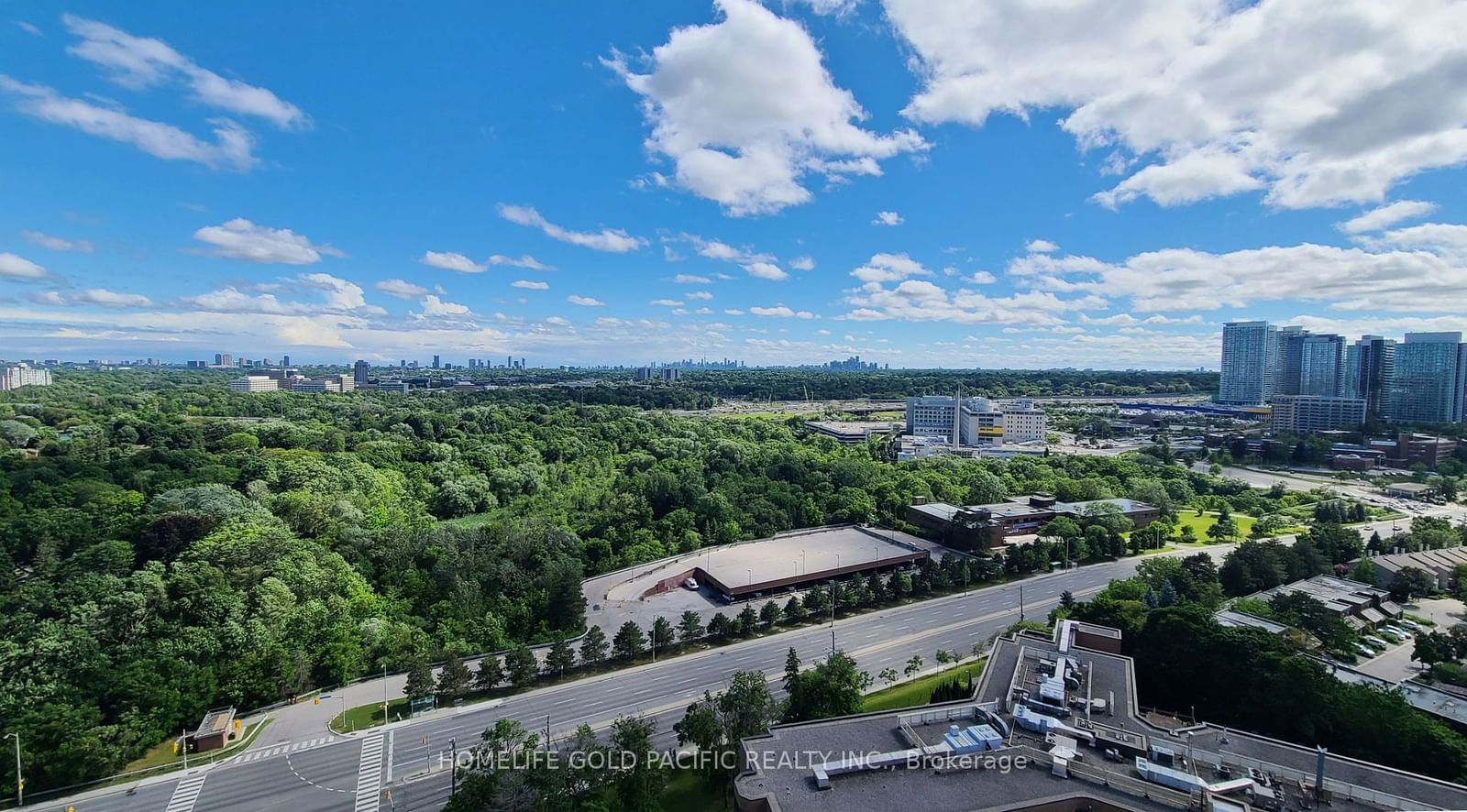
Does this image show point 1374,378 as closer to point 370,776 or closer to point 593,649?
point 593,649

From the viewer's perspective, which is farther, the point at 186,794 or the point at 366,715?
the point at 366,715

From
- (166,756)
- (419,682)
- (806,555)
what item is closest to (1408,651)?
(806,555)

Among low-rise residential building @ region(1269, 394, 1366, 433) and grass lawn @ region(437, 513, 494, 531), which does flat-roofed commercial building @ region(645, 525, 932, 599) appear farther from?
low-rise residential building @ region(1269, 394, 1366, 433)

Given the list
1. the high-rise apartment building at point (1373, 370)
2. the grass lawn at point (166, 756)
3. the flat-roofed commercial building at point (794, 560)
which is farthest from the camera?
the high-rise apartment building at point (1373, 370)

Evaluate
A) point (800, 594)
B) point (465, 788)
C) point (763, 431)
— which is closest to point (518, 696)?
point (465, 788)

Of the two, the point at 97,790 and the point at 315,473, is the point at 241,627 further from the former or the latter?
the point at 315,473

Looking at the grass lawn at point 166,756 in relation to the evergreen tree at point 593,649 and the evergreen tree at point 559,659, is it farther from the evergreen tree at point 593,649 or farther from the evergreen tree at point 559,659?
the evergreen tree at point 593,649

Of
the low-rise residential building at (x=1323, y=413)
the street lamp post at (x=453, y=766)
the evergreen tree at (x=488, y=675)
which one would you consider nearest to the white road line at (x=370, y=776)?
the street lamp post at (x=453, y=766)
